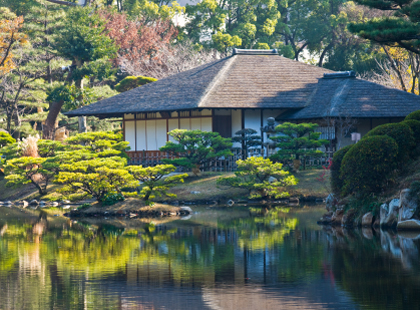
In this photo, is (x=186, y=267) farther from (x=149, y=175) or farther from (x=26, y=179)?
(x=26, y=179)

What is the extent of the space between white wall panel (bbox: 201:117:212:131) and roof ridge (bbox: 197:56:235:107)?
1301 millimetres

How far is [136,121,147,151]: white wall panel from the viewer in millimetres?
31422

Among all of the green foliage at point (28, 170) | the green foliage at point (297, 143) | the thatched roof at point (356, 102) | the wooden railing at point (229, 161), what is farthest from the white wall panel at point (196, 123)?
the green foliage at point (28, 170)

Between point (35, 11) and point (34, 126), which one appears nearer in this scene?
point (35, 11)

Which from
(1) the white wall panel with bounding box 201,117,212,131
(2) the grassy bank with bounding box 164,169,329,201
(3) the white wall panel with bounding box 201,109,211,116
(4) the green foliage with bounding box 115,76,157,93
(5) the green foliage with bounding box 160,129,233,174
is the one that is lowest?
(2) the grassy bank with bounding box 164,169,329,201

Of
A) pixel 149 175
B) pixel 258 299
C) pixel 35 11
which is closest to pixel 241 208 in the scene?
pixel 149 175

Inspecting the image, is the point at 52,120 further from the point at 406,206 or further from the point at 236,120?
the point at 406,206

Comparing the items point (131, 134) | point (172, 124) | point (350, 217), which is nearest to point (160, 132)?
point (172, 124)

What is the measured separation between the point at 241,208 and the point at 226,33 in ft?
95.0

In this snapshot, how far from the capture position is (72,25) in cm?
3472

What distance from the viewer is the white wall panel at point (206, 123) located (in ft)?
96.5

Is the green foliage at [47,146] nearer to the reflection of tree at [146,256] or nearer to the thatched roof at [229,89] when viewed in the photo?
the thatched roof at [229,89]

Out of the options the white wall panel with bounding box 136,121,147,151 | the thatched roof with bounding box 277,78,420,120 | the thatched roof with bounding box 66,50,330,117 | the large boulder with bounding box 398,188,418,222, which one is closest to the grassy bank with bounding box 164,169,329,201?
the thatched roof with bounding box 277,78,420,120

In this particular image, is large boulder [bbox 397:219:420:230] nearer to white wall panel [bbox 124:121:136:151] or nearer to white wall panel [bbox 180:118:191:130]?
white wall panel [bbox 180:118:191:130]
